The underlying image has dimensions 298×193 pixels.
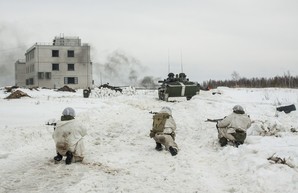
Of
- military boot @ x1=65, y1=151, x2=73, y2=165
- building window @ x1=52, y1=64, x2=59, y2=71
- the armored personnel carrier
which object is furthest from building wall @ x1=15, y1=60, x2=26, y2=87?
military boot @ x1=65, y1=151, x2=73, y2=165

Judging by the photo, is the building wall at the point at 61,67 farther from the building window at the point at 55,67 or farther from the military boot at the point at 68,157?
the military boot at the point at 68,157

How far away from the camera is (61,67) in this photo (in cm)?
6347

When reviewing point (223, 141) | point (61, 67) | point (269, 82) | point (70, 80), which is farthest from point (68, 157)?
point (61, 67)

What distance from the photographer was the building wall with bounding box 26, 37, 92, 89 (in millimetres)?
62844

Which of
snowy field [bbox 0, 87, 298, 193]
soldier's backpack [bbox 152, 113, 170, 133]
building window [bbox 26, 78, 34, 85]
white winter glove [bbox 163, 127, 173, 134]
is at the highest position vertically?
building window [bbox 26, 78, 34, 85]

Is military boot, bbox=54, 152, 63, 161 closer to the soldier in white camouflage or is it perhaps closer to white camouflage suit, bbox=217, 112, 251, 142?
the soldier in white camouflage

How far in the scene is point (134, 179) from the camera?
7.62 metres

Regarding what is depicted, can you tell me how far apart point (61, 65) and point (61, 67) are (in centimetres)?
33

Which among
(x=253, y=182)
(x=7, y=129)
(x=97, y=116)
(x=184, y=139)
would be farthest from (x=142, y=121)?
(x=253, y=182)

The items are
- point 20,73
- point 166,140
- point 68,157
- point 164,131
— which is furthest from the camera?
point 20,73

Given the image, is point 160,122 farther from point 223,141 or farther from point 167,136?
point 223,141

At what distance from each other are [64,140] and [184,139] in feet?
15.3

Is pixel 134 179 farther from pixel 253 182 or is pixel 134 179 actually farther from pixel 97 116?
pixel 97 116

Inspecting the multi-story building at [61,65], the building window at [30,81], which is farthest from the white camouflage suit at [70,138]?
the building window at [30,81]
